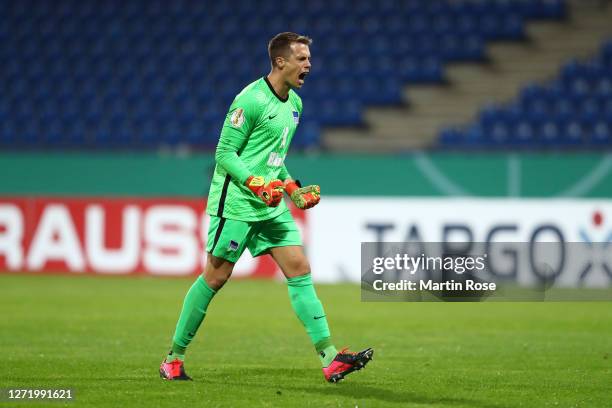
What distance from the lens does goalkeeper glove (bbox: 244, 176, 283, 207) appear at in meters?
6.96

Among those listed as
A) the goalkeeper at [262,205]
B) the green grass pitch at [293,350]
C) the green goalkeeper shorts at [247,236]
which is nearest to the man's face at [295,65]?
the goalkeeper at [262,205]

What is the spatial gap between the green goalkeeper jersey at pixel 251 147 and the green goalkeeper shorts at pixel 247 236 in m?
0.06

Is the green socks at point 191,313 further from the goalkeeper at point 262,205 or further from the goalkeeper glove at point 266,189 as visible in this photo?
the goalkeeper glove at point 266,189

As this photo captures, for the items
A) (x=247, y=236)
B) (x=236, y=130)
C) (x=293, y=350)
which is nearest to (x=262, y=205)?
(x=247, y=236)

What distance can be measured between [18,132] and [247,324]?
40.7ft

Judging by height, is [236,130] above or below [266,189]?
above

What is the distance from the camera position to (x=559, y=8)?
2197 centimetres

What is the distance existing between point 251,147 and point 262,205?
1.30 ft

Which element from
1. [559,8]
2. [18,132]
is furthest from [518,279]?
[18,132]

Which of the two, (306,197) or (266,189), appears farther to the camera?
(306,197)

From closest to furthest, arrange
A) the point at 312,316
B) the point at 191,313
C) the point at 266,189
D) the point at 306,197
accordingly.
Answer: the point at 266,189
the point at 306,197
the point at 312,316
the point at 191,313

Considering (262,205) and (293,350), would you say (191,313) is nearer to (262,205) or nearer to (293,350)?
(262,205)

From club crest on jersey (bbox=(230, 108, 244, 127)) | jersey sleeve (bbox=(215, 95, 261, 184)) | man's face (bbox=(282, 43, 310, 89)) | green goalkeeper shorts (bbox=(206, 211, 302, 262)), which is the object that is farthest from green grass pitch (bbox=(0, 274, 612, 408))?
man's face (bbox=(282, 43, 310, 89))

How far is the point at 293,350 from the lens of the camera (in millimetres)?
9336
